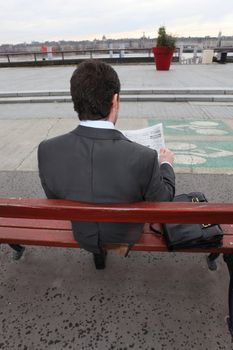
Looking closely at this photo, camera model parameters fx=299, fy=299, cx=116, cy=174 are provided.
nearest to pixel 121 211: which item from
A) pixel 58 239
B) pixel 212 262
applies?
pixel 58 239

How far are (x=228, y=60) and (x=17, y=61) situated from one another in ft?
43.2

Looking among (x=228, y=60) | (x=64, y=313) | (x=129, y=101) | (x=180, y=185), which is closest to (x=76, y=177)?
(x=64, y=313)

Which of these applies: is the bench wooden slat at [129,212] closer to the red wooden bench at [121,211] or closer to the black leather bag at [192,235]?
the red wooden bench at [121,211]

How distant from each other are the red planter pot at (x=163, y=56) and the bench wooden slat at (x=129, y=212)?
11.8m

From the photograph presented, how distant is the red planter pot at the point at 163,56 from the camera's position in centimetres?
1209

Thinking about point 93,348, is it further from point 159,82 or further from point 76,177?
point 159,82

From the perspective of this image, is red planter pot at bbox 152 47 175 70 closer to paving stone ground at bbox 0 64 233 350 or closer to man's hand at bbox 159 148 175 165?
paving stone ground at bbox 0 64 233 350

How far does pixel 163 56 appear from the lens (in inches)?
496

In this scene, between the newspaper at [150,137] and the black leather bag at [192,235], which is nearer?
the black leather bag at [192,235]

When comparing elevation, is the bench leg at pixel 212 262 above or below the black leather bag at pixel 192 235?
below

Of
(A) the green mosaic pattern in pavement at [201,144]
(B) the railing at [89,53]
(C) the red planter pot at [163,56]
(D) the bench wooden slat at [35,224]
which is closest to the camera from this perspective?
(D) the bench wooden slat at [35,224]

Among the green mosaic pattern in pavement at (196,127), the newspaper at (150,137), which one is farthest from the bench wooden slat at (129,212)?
the green mosaic pattern in pavement at (196,127)

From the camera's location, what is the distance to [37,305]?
2178 mm

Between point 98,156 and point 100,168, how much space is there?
0.06 metres
